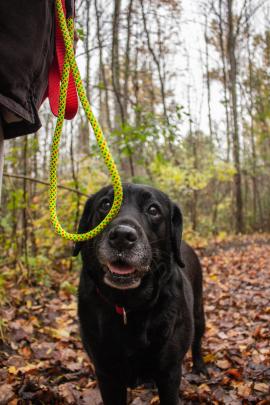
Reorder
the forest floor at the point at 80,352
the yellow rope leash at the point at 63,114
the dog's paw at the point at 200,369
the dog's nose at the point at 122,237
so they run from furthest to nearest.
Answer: the dog's paw at the point at 200,369, the forest floor at the point at 80,352, the dog's nose at the point at 122,237, the yellow rope leash at the point at 63,114

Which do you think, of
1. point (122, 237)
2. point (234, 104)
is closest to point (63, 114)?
point (122, 237)

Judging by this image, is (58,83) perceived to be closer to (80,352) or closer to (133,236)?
(133,236)

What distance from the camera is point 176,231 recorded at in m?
2.66

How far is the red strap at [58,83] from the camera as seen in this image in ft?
4.66

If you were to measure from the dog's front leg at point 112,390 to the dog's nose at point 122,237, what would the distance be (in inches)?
32.8

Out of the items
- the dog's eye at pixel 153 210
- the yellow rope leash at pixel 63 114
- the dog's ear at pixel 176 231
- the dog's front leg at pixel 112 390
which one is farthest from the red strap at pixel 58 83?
the dog's front leg at pixel 112 390

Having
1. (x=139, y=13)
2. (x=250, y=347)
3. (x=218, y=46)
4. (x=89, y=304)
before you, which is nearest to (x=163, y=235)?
(x=89, y=304)

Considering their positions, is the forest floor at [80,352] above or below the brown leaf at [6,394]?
below

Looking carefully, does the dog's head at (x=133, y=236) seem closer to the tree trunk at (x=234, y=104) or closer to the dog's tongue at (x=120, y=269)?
the dog's tongue at (x=120, y=269)

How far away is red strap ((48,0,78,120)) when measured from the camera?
4.66 ft

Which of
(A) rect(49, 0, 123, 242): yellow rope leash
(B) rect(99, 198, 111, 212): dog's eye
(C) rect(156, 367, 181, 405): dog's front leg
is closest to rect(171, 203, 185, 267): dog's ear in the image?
(B) rect(99, 198, 111, 212): dog's eye

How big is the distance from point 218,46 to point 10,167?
13.7 meters

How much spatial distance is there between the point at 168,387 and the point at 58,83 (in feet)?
6.10

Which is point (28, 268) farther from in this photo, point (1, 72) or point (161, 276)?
point (1, 72)
